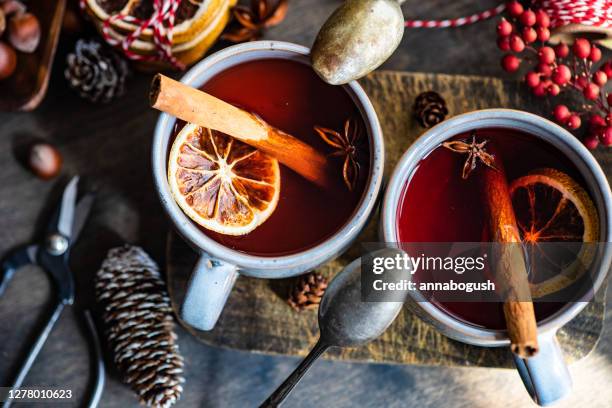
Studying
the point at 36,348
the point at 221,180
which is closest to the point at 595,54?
the point at 221,180

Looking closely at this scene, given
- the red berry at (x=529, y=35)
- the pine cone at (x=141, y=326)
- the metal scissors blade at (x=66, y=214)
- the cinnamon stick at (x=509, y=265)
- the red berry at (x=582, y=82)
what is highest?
the red berry at (x=529, y=35)

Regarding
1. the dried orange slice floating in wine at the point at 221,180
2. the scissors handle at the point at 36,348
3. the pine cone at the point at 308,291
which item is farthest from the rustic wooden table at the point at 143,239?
the dried orange slice floating in wine at the point at 221,180

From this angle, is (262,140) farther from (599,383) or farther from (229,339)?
(599,383)

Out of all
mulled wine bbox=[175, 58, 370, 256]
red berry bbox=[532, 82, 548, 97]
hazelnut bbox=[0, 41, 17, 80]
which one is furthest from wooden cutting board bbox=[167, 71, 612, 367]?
hazelnut bbox=[0, 41, 17, 80]

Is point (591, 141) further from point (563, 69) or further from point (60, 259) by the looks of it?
point (60, 259)

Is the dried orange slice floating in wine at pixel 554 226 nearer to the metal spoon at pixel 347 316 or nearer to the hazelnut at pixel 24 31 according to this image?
the metal spoon at pixel 347 316

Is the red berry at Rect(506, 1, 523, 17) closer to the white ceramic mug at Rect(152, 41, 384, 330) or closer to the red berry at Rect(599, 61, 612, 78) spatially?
the red berry at Rect(599, 61, 612, 78)
